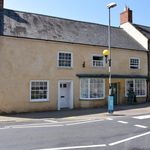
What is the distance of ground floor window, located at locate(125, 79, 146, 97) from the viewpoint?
2666 centimetres

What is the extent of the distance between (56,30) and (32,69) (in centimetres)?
470

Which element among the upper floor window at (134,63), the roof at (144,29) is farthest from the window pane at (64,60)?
the roof at (144,29)

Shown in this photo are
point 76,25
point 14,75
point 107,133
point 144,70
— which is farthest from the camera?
point 144,70

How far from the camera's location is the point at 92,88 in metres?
24.0

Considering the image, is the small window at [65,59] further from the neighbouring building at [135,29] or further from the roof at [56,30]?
the neighbouring building at [135,29]

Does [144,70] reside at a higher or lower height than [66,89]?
higher

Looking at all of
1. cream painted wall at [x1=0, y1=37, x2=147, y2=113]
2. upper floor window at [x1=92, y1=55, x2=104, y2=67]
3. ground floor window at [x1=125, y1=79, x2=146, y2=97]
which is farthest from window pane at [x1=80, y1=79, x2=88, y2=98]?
ground floor window at [x1=125, y1=79, x2=146, y2=97]

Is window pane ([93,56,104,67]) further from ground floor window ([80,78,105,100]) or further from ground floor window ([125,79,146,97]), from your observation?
ground floor window ([125,79,146,97])

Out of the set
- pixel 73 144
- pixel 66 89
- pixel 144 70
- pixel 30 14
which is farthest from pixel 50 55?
pixel 73 144

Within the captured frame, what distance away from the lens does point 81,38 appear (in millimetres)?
24438

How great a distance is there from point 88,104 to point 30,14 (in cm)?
922

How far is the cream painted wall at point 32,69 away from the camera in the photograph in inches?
776

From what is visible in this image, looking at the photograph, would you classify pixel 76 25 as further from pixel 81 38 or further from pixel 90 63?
pixel 90 63

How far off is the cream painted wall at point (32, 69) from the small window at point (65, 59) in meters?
0.36
